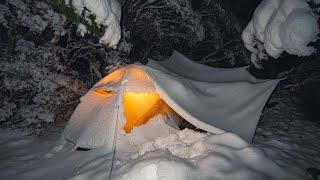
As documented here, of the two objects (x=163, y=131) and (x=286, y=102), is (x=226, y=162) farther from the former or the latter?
(x=286, y=102)

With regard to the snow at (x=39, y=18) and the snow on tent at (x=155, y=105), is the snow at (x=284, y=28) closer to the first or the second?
the snow on tent at (x=155, y=105)

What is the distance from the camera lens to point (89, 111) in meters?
7.27

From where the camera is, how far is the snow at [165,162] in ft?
17.9

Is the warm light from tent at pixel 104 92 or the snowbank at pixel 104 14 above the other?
the snowbank at pixel 104 14

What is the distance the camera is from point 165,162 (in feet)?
18.0

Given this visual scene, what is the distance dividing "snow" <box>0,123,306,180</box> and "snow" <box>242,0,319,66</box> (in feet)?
8.32

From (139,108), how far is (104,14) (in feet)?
8.21

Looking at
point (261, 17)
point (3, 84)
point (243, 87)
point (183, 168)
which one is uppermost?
point (261, 17)

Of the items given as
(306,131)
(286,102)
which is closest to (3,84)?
(306,131)

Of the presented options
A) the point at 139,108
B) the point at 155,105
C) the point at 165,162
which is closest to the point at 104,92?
the point at 139,108

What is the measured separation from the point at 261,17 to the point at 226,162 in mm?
4168

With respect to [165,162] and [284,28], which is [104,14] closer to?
[165,162]

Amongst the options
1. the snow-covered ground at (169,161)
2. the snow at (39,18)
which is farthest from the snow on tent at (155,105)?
the snow at (39,18)

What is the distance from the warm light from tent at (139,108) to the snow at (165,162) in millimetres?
640
